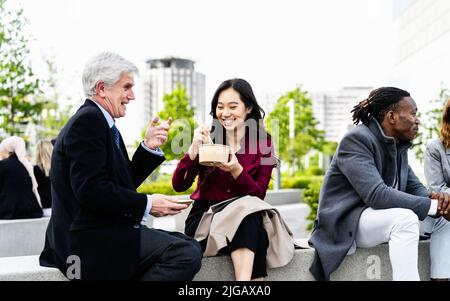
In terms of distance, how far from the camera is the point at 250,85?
12.9 feet

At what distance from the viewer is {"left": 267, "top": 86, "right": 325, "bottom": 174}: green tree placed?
33.6 metres

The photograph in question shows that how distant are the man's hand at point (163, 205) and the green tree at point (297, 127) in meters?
29.1

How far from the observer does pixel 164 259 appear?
280cm

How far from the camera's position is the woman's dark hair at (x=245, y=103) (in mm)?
3877

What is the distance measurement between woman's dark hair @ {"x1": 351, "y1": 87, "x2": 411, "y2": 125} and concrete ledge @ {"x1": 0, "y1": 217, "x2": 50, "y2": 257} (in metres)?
4.14

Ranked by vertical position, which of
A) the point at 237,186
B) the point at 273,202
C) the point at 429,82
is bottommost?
the point at 273,202

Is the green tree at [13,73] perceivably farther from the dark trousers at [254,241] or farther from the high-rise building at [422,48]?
the high-rise building at [422,48]

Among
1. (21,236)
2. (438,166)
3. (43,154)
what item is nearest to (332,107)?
(43,154)

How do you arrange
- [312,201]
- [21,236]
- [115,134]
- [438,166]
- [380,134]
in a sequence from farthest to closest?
[312,201] → [21,236] → [438,166] → [380,134] → [115,134]

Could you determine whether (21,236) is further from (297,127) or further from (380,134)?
(297,127)

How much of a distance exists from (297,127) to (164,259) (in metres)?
35.5
